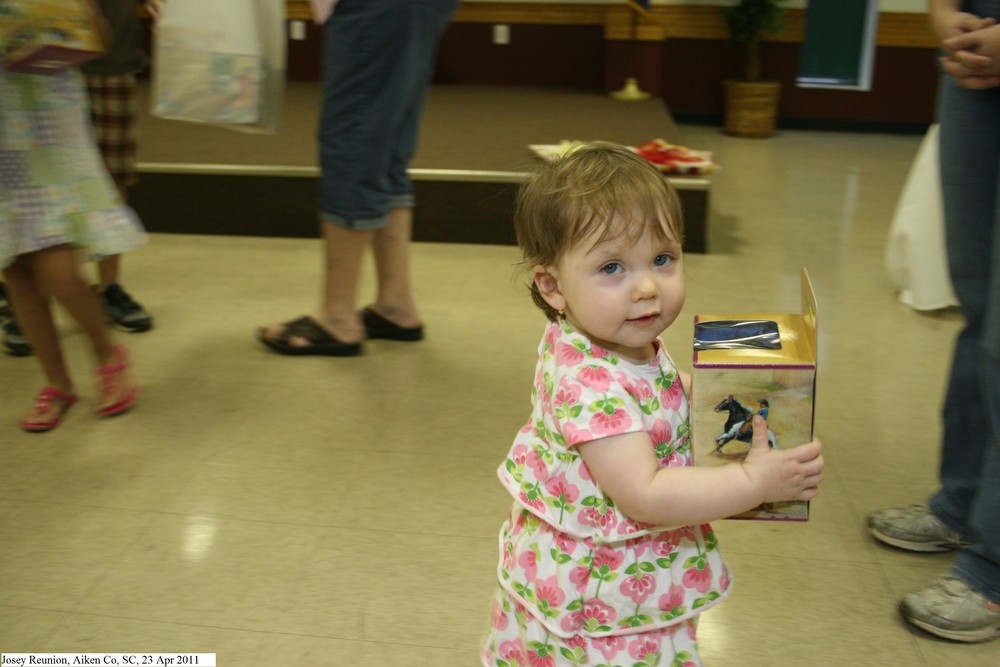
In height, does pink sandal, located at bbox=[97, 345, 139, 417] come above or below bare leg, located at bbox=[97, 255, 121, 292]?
below

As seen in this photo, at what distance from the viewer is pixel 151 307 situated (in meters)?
2.79

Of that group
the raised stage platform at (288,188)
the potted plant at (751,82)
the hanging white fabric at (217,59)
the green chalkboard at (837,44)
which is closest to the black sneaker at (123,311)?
the hanging white fabric at (217,59)

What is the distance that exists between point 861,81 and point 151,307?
491cm

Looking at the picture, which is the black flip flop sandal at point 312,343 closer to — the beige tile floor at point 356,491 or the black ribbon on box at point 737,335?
the beige tile floor at point 356,491

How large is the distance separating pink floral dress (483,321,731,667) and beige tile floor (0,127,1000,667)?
0.44 metres

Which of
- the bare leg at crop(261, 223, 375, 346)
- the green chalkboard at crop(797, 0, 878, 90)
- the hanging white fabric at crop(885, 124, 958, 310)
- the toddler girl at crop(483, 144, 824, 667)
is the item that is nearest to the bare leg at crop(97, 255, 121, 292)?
the bare leg at crop(261, 223, 375, 346)

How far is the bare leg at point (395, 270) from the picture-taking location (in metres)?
2.46

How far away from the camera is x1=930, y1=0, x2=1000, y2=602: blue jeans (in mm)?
1361

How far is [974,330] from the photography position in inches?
60.2

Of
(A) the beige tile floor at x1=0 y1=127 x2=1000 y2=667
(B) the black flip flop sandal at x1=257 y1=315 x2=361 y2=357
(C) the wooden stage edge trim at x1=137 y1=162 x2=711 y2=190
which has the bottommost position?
(A) the beige tile floor at x1=0 y1=127 x2=1000 y2=667

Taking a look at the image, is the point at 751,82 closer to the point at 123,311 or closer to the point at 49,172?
the point at 123,311

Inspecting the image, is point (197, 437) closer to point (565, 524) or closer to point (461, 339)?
point (461, 339)

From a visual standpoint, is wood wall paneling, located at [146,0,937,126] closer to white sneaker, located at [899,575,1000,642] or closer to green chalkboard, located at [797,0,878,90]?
green chalkboard, located at [797,0,878,90]

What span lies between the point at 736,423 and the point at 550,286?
0.22 meters
